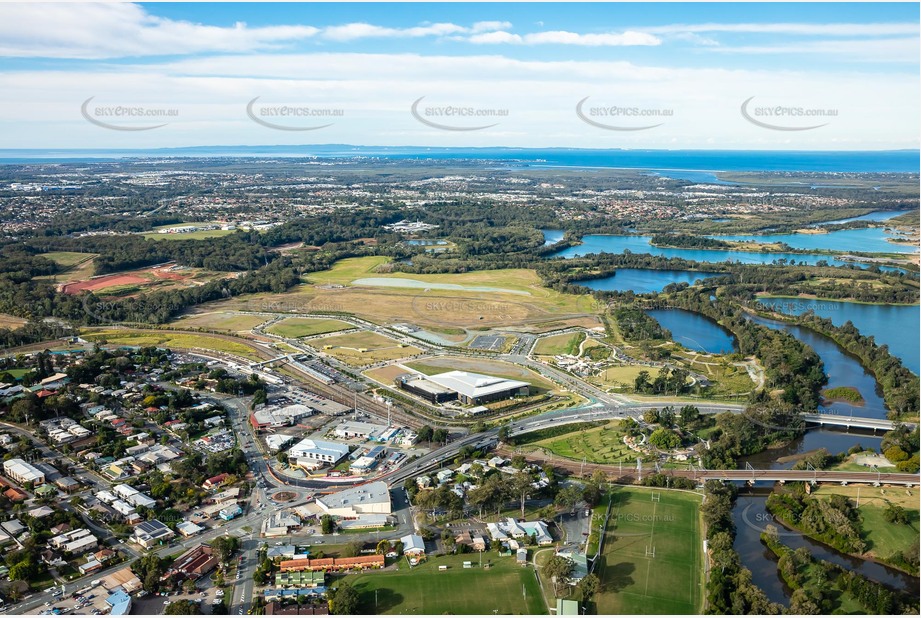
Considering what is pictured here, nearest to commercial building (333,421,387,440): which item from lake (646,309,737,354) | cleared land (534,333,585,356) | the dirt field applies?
cleared land (534,333,585,356)

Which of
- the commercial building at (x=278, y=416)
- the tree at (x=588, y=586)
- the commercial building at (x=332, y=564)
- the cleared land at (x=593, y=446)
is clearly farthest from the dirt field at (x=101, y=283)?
the tree at (x=588, y=586)

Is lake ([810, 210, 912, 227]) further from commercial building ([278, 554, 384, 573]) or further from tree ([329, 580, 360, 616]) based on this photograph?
tree ([329, 580, 360, 616])

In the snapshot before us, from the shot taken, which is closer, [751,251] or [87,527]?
[87,527]

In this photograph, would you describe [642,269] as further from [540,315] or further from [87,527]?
[87,527]

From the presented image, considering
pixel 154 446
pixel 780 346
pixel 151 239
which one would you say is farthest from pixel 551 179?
pixel 154 446

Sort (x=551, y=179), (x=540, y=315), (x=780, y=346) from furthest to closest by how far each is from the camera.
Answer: (x=551, y=179)
(x=540, y=315)
(x=780, y=346)

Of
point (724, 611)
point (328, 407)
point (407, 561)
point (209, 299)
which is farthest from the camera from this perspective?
point (209, 299)
